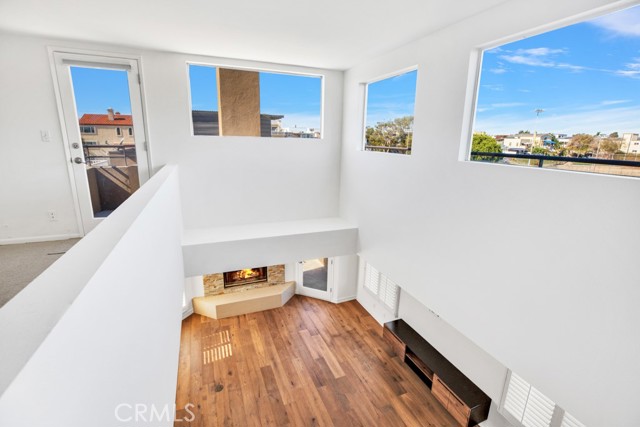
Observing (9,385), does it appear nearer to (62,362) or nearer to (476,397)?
(62,362)

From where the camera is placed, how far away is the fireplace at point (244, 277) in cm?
698

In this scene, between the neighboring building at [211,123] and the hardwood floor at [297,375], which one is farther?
the neighboring building at [211,123]

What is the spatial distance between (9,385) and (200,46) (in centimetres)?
429

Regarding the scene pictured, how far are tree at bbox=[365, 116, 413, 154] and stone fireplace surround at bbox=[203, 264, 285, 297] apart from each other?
4014 mm

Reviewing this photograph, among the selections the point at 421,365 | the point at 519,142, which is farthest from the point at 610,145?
the point at 421,365

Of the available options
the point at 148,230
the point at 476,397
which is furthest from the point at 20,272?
the point at 476,397

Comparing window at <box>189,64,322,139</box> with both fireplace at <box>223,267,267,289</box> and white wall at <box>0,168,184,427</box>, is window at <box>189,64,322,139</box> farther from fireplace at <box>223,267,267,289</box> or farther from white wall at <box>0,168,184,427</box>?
white wall at <box>0,168,184,427</box>

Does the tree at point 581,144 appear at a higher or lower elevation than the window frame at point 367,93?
lower

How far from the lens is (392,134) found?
4246 millimetres

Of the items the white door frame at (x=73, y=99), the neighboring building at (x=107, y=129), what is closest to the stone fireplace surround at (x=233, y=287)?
the white door frame at (x=73, y=99)

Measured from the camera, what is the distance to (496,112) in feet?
8.95

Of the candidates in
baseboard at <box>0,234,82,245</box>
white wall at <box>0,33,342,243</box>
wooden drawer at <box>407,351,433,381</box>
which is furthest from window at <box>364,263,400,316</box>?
baseboard at <box>0,234,82,245</box>

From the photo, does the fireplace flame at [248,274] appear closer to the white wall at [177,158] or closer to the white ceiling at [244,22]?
the white wall at [177,158]

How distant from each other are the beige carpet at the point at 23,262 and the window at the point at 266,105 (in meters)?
2.57
